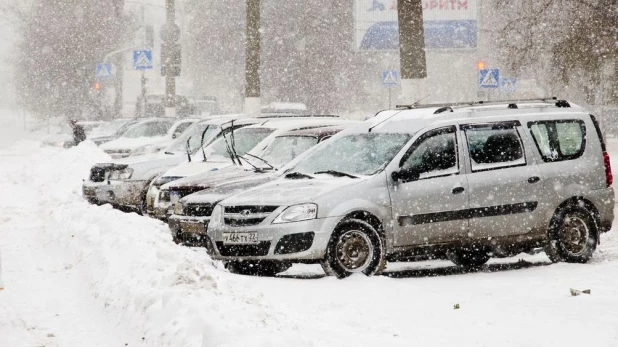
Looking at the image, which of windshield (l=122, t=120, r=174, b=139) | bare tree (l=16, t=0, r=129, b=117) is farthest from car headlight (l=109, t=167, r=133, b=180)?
bare tree (l=16, t=0, r=129, b=117)

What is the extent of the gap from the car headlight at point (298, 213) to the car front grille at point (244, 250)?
26cm

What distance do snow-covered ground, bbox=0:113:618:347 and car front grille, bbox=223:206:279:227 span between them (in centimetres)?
52

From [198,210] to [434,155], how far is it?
8.64 feet

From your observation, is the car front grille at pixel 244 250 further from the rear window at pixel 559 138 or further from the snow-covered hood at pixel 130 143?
the snow-covered hood at pixel 130 143

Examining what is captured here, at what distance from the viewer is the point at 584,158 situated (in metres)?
10.7

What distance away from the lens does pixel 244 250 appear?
9.30m

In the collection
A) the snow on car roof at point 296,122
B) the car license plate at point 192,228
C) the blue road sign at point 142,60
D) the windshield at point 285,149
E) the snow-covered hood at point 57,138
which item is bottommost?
the car license plate at point 192,228

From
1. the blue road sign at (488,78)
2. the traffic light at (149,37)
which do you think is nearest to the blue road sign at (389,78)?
the blue road sign at (488,78)

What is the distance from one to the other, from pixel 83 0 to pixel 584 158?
153ft

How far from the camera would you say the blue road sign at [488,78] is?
91.0 ft

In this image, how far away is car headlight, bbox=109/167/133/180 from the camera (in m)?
15.8

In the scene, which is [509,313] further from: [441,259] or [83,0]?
[83,0]

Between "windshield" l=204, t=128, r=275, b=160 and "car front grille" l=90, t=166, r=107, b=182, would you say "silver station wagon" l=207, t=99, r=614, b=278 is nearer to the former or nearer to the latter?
"windshield" l=204, t=128, r=275, b=160

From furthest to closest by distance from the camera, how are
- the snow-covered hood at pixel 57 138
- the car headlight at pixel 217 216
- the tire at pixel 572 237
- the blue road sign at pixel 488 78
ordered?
the snow-covered hood at pixel 57 138 → the blue road sign at pixel 488 78 → the tire at pixel 572 237 → the car headlight at pixel 217 216
